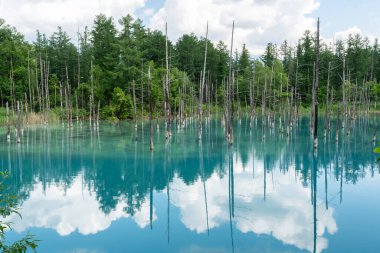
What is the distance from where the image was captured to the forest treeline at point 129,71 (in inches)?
1900

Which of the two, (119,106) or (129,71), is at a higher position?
(129,71)

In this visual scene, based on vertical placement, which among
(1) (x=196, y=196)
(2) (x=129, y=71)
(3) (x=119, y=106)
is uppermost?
(2) (x=129, y=71)

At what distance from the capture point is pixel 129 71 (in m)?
51.5

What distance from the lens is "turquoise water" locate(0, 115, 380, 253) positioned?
35.5 ft

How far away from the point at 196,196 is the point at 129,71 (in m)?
38.5

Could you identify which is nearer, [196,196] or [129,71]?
[196,196]

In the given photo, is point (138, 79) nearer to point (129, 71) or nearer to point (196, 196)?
point (129, 71)

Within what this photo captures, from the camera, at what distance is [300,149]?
87.3 feet

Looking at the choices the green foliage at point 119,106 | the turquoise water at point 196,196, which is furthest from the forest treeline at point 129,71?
the turquoise water at point 196,196

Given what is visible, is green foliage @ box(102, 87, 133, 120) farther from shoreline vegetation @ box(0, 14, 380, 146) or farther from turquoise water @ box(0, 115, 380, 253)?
turquoise water @ box(0, 115, 380, 253)

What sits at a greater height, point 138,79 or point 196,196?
point 138,79

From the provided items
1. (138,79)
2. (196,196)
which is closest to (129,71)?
(138,79)

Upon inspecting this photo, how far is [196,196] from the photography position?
51.2 ft

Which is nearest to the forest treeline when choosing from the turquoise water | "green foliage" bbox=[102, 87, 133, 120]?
"green foliage" bbox=[102, 87, 133, 120]
